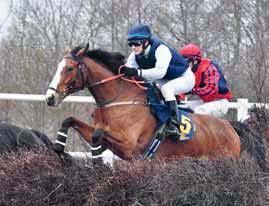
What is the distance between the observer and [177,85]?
341 inches

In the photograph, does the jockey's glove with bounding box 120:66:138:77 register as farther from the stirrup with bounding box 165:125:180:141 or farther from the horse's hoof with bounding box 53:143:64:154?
the horse's hoof with bounding box 53:143:64:154

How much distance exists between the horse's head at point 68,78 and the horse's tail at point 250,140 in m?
1.98

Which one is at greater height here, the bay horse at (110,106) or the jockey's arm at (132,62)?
the jockey's arm at (132,62)

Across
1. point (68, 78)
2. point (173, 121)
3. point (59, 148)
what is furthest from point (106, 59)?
point (59, 148)

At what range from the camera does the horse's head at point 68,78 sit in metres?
7.62

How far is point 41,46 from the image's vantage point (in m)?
15.4

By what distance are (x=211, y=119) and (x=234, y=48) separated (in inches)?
332

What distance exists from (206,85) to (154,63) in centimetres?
155

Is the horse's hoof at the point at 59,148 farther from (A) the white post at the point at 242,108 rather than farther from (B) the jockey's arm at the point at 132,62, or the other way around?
(A) the white post at the point at 242,108

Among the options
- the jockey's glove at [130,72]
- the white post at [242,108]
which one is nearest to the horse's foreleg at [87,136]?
the jockey's glove at [130,72]

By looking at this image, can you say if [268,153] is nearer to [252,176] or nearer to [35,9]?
[252,176]

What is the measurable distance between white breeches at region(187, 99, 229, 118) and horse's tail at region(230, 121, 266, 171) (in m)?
0.41

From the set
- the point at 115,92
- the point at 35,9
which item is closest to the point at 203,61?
the point at 115,92

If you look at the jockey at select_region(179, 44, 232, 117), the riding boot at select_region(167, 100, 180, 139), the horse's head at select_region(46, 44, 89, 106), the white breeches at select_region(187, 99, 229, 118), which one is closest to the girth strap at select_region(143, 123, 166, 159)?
the riding boot at select_region(167, 100, 180, 139)
